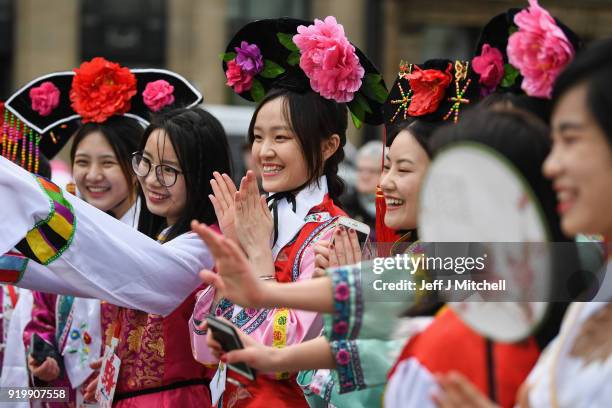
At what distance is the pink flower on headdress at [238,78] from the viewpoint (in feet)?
10.8

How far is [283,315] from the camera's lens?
2.80 meters

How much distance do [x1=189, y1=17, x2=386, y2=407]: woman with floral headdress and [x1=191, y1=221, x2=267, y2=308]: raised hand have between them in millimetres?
799

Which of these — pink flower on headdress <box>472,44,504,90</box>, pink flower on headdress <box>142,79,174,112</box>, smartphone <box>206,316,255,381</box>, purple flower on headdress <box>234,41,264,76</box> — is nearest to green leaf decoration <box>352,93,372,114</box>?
purple flower on headdress <box>234,41,264,76</box>

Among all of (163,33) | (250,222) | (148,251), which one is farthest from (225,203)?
(163,33)

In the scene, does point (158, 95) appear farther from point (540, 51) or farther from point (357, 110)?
point (540, 51)

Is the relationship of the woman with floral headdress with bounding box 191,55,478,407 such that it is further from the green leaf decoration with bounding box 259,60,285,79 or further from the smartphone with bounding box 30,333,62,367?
the smartphone with bounding box 30,333,62,367

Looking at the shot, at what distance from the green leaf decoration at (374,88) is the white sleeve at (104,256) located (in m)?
0.74

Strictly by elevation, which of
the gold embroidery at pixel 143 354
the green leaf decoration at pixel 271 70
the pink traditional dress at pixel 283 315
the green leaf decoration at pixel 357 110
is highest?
the green leaf decoration at pixel 271 70

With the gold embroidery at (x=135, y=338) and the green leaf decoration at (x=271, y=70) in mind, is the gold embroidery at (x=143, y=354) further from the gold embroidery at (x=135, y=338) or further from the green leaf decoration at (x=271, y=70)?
the green leaf decoration at (x=271, y=70)

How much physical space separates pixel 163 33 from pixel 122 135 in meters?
10.5

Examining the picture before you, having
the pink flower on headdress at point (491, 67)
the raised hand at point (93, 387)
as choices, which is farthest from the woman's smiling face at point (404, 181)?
the raised hand at point (93, 387)

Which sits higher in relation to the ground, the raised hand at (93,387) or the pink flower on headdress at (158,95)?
the pink flower on headdress at (158,95)

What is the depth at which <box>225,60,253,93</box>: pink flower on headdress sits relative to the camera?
10.8ft

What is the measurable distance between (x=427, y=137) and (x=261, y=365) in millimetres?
874
